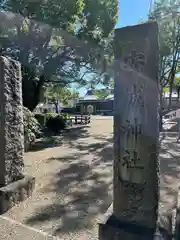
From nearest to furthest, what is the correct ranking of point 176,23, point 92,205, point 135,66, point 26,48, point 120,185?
point 135,66
point 120,185
point 92,205
point 26,48
point 176,23

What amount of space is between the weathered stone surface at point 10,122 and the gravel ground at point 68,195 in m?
0.57

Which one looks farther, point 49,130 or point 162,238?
point 49,130

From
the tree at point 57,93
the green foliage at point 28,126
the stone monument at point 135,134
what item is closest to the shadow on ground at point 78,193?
the stone monument at point 135,134

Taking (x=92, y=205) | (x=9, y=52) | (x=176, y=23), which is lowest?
(x=92, y=205)

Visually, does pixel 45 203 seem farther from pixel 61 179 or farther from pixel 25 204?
pixel 61 179

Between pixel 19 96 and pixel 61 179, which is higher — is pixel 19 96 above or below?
above

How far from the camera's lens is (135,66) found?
7.48ft

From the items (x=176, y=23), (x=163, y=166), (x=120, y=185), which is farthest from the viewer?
(x=176, y=23)

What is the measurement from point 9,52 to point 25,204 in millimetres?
9122

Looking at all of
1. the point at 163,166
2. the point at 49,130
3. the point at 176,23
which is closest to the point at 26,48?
the point at 49,130

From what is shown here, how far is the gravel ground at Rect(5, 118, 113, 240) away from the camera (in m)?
3.19

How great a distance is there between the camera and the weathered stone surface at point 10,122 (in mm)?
3686

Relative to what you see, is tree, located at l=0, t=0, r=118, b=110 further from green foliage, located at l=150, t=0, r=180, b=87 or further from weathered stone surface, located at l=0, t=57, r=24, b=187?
weathered stone surface, located at l=0, t=57, r=24, b=187

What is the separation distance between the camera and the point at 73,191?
439cm
